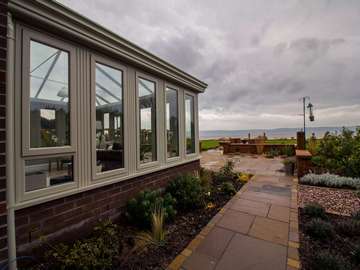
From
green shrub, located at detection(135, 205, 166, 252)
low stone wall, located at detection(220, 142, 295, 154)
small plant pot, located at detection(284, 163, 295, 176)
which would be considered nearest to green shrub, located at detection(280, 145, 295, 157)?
low stone wall, located at detection(220, 142, 295, 154)

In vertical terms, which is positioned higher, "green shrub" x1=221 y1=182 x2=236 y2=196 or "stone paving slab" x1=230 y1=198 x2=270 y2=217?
"green shrub" x1=221 y1=182 x2=236 y2=196

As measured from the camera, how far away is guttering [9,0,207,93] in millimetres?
1928

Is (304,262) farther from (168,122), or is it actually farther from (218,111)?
(218,111)

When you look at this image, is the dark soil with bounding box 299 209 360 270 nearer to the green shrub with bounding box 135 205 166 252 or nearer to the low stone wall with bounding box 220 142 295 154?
the green shrub with bounding box 135 205 166 252

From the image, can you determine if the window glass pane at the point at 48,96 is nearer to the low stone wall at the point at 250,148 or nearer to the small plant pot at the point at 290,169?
the small plant pot at the point at 290,169

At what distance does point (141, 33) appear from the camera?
5.34 m

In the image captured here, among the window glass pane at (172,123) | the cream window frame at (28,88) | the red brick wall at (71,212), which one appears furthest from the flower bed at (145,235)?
the cream window frame at (28,88)

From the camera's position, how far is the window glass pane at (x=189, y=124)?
16.4 feet

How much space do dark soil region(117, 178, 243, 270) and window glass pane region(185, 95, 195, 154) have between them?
1.85 m

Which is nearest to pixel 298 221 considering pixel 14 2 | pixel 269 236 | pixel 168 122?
pixel 269 236

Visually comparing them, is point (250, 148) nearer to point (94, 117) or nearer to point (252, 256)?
point (252, 256)

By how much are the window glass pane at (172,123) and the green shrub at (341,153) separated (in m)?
4.48

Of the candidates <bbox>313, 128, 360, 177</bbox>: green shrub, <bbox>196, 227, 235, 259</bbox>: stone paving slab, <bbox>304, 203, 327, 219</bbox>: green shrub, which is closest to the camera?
<bbox>196, 227, 235, 259</bbox>: stone paving slab

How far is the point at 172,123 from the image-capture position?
446cm
